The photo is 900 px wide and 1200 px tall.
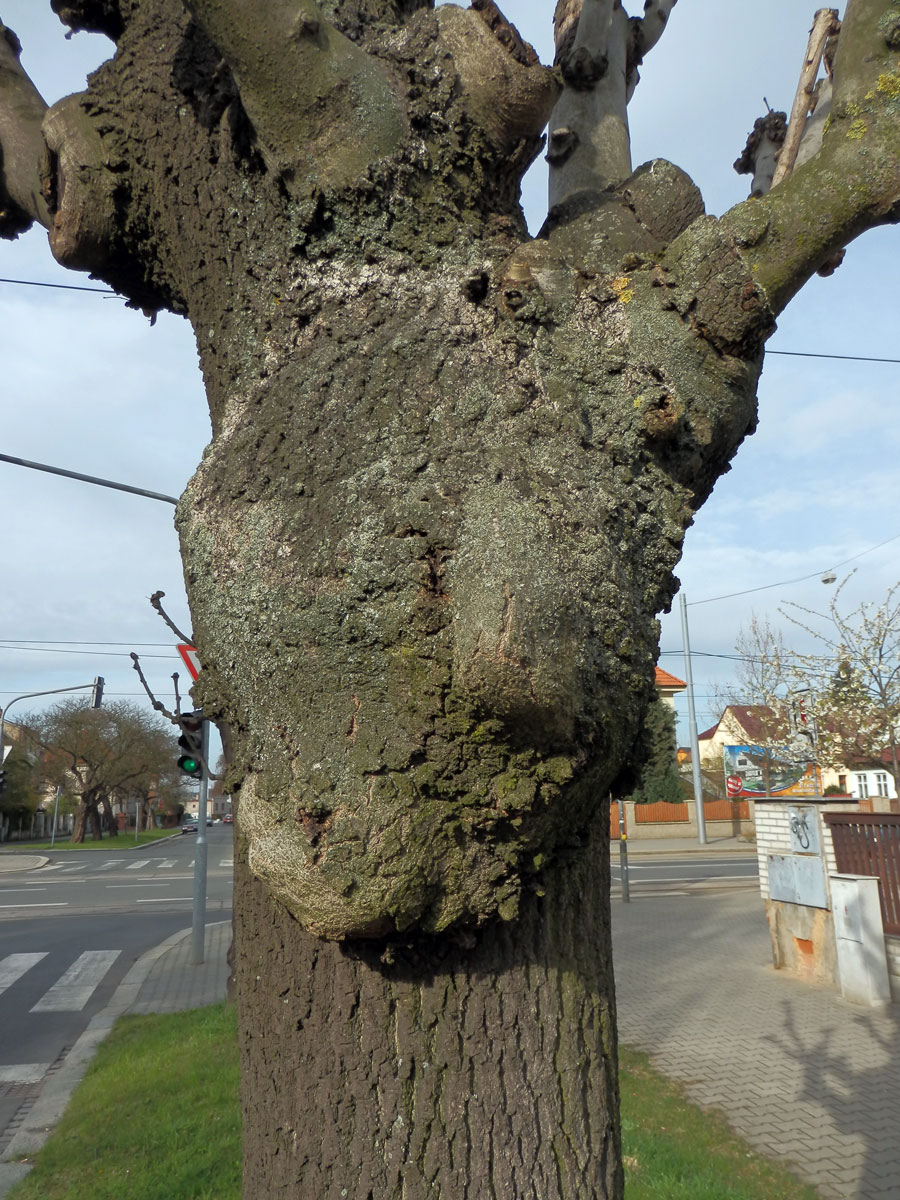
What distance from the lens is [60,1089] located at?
5.97 meters

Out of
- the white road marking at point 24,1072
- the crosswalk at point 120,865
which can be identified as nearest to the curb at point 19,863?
the crosswalk at point 120,865

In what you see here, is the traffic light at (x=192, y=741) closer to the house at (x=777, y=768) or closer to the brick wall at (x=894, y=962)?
the brick wall at (x=894, y=962)

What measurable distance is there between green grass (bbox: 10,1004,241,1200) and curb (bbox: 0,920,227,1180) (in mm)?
105

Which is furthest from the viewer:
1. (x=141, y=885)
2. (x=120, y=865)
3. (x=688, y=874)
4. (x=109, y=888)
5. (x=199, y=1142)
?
(x=120, y=865)

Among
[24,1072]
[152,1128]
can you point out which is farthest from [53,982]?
[152,1128]

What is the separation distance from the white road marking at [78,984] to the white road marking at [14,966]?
50cm

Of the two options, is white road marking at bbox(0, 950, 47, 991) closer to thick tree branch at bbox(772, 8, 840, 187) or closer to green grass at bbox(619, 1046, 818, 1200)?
green grass at bbox(619, 1046, 818, 1200)

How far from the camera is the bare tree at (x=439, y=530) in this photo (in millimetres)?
1334

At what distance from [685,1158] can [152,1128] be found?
283 centimetres

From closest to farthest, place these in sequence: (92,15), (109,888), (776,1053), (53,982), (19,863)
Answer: (92,15)
(776,1053)
(53,982)
(109,888)
(19,863)

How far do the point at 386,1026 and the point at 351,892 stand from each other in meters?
0.31

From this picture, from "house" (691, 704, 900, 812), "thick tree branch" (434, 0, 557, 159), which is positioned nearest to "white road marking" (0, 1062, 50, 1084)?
"thick tree branch" (434, 0, 557, 159)

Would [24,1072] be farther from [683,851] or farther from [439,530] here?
[683,851]

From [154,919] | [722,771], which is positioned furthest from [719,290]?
[722,771]
